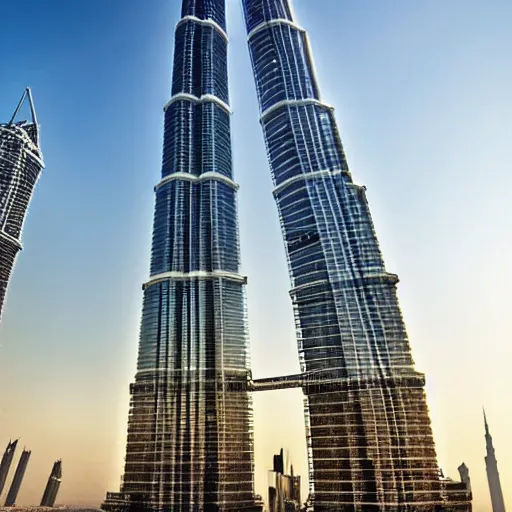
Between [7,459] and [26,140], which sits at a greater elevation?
[26,140]

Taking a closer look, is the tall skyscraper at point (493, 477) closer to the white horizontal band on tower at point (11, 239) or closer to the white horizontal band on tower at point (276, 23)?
the white horizontal band on tower at point (276, 23)

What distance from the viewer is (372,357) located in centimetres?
6228

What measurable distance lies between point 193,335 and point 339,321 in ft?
73.9

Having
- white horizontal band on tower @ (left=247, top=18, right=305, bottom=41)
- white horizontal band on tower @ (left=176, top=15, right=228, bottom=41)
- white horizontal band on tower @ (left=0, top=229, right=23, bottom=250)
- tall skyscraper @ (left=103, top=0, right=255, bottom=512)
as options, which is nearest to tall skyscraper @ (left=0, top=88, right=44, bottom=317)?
white horizontal band on tower @ (left=0, top=229, right=23, bottom=250)

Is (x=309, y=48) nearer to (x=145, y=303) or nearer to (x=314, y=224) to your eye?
(x=314, y=224)

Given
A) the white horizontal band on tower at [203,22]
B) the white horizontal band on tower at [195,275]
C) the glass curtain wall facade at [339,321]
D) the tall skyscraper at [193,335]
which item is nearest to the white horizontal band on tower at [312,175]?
the glass curtain wall facade at [339,321]

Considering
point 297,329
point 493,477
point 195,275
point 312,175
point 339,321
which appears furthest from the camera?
point 493,477

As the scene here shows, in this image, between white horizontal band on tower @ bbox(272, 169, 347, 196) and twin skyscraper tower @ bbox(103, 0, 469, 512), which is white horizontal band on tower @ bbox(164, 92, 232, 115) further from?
white horizontal band on tower @ bbox(272, 169, 347, 196)

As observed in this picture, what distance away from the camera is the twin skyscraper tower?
58250 millimetres

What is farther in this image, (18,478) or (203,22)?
(18,478)

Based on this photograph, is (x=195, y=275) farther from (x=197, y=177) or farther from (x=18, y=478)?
(x=18, y=478)

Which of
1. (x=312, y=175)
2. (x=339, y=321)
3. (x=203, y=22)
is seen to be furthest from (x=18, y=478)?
(x=203, y=22)

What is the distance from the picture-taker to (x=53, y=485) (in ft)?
393

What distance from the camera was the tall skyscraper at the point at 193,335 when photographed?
64.8 meters
